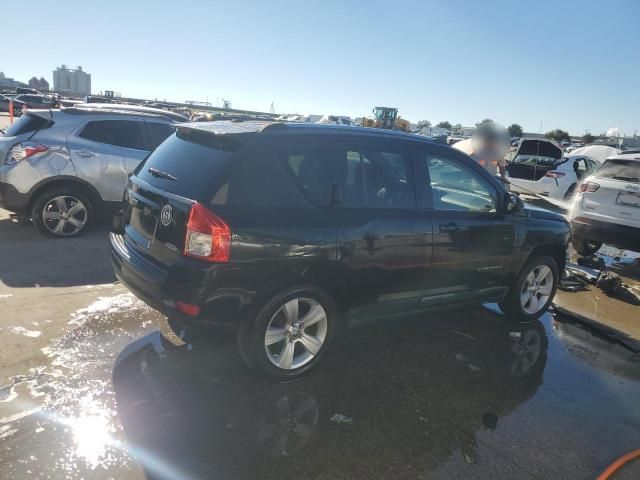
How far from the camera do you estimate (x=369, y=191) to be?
3713 millimetres

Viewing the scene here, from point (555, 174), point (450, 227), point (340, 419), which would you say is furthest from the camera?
point (555, 174)

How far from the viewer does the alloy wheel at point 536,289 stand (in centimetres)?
508

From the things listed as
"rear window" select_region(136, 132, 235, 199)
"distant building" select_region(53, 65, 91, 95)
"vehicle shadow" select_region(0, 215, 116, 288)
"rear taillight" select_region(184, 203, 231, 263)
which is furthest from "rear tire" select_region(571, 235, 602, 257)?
"distant building" select_region(53, 65, 91, 95)

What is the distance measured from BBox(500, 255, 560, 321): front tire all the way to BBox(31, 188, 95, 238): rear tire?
18.1 feet

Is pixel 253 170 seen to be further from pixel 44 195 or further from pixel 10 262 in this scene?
pixel 44 195

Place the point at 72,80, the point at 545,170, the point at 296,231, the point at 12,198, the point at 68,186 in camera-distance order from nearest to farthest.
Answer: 1. the point at 296,231
2. the point at 12,198
3. the point at 68,186
4. the point at 545,170
5. the point at 72,80

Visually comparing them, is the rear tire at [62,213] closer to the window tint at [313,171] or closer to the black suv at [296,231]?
the black suv at [296,231]

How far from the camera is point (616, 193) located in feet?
23.7

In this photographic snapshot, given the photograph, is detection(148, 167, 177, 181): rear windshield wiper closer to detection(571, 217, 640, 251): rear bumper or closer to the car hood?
the car hood

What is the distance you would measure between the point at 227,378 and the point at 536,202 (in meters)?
11.3

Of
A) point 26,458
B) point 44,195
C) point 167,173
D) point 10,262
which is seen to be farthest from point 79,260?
point 26,458

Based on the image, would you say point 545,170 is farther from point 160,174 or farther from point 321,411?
point 160,174

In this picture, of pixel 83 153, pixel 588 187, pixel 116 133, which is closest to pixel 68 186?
pixel 83 153

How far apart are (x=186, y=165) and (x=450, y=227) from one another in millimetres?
2222
